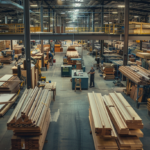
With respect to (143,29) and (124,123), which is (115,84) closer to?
(143,29)

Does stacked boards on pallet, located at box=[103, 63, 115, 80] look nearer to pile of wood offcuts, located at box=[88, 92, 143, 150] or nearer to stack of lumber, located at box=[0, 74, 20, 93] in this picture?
stack of lumber, located at box=[0, 74, 20, 93]

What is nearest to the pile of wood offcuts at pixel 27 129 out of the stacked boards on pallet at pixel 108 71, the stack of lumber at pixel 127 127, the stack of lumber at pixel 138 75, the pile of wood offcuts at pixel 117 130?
the pile of wood offcuts at pixel 117 130

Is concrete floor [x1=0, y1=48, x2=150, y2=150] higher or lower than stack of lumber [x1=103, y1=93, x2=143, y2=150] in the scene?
lower

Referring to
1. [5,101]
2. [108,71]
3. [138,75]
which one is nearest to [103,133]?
[5,101]

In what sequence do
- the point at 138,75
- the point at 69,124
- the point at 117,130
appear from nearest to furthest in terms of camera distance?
1. the point at 117,130
2. the point at 69,124
3. the point at 138,75

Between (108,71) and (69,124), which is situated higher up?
(108,71)

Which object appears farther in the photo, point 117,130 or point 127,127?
point 117,130

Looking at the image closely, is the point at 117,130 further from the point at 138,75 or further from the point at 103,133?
the point at 138,75

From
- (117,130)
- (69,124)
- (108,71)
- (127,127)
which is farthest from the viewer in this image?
(108,71)

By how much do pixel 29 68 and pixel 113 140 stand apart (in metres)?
7.98

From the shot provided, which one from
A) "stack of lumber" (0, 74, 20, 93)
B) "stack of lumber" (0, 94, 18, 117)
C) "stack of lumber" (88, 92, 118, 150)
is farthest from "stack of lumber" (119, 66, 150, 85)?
"stack of lumber" (0, 74, 20, 93)

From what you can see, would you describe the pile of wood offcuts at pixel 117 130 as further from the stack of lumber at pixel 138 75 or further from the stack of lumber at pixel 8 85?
the stack of lumber at pixel 8 85

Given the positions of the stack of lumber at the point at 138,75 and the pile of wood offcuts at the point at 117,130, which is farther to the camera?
the stack of lumber at the point at 138,75

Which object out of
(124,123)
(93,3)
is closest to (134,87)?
(124,123)
